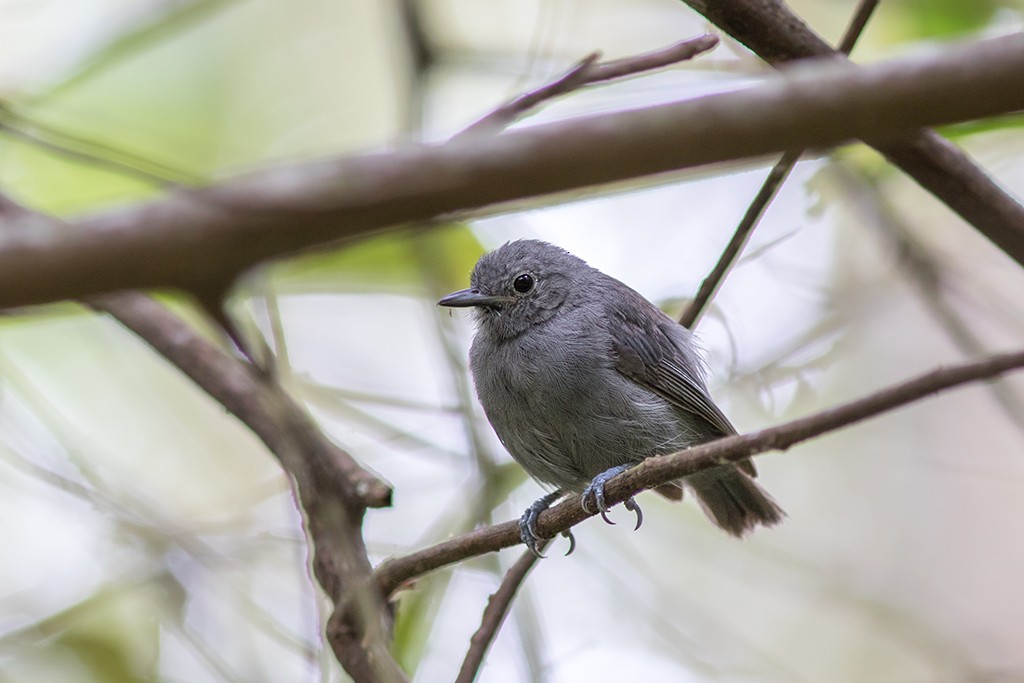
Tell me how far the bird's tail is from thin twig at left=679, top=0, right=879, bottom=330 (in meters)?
1.03

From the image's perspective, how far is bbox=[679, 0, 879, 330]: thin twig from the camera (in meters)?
3.00

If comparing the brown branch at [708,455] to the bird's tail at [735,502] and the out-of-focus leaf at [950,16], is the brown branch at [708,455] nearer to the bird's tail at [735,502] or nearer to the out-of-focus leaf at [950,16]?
the bird's tail at [735,502]

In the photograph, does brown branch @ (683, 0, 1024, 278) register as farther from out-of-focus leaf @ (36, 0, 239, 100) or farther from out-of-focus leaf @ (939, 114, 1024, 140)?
out-of-focus leaf @ (36, 0, 239, 100)

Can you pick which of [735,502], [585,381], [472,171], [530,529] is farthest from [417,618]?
[472,171]

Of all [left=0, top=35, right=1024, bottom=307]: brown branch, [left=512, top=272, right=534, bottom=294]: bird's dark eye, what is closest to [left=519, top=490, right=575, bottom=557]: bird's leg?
[left=512, top=272, right=534, bottom=294]: bird's dark eye

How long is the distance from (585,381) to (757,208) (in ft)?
3.75

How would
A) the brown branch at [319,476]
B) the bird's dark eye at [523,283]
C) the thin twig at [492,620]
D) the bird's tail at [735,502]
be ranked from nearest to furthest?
the thin twig at [492,620] → the brown branch at [319,476] → the bird's tail at [735,502] → the bird's dark eye at [523,283]

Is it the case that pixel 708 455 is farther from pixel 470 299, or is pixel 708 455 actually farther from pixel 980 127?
pixel 470 299

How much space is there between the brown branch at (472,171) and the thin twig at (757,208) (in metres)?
1.53

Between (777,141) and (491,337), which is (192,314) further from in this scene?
(777,141)

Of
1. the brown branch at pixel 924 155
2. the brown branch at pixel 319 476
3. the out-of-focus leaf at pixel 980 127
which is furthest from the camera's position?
the out-of-focus leaf at pixel 980 127

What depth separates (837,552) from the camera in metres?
6.96

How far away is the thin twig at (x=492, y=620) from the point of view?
2.94 metres

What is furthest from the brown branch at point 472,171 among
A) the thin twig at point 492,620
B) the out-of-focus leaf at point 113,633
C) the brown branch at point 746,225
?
the out-of-focus leaf at point 113,633
